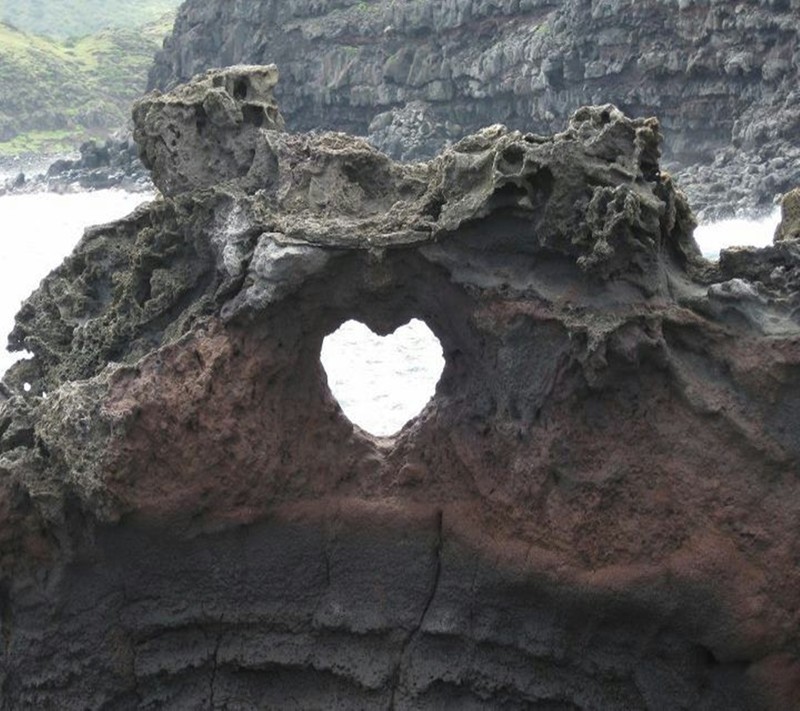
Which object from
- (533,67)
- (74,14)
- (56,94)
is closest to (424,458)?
(533,67)

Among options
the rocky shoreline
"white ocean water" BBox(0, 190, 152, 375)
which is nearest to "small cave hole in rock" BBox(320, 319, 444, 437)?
"white ocean water" BBox(0, 190, 152, 375)

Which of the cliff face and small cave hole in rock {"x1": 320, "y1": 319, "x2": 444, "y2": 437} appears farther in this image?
the cliff face

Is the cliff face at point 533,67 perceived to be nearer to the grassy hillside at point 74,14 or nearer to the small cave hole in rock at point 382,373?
the small cave hole in rock at point 382,373

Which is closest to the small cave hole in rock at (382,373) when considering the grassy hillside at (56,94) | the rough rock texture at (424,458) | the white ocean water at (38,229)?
the white ocean water at (38,229)

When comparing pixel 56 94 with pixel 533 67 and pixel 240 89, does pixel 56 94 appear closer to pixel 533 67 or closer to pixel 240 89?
pixel 533 67

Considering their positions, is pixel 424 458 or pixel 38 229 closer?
pixel 424 458

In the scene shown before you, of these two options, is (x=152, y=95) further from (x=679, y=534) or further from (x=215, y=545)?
(x=679, y=534)

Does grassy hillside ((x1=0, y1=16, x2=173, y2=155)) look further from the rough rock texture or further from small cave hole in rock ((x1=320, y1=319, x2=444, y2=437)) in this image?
the rough rock texture
